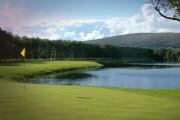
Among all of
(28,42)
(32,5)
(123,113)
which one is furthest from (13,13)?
(28,42)

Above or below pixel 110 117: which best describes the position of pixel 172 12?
above

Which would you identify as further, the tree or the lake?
the lake

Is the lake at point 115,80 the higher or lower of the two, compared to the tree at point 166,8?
lower

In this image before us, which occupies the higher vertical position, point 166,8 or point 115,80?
point 166,8

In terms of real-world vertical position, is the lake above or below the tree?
below

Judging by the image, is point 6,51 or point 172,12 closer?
point 172,12

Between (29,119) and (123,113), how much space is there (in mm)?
3738

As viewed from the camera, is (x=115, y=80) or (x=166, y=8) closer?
(x=166, y=8)

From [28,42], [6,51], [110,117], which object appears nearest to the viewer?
[110,117]

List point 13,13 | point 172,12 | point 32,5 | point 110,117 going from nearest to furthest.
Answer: point 110,117
point 172,12
point 13,13
point 32,5

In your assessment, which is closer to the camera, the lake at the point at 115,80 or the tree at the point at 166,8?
the tree at the point at 166,8

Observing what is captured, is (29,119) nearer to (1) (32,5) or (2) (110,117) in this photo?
(2) (110,117)

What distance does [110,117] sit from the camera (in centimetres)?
1287

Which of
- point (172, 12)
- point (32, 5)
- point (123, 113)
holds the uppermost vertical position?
point (32, 5)
